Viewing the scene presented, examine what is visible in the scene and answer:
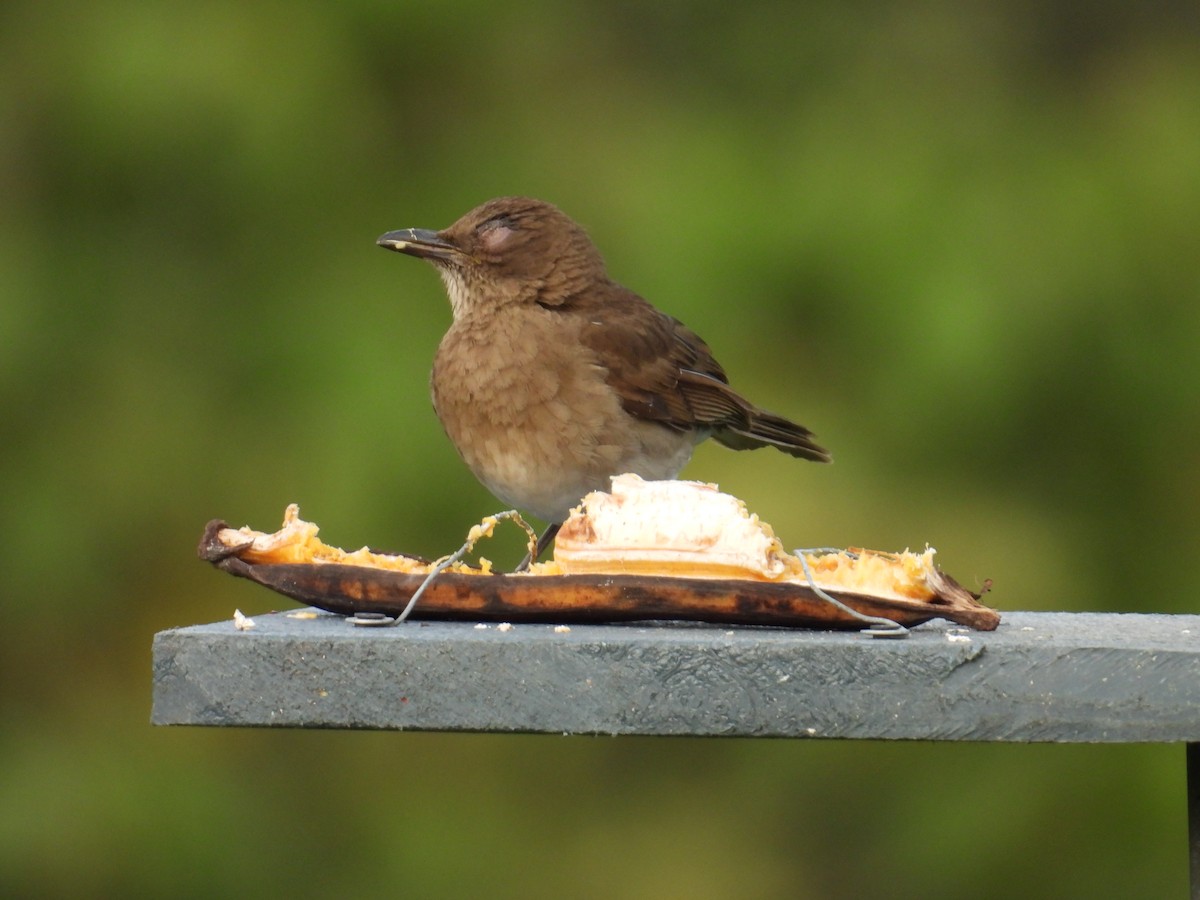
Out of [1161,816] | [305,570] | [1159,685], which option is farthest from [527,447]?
[1161,816]

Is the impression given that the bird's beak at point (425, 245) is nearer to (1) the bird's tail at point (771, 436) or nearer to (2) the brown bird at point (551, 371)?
(2) the brown bird at point (551, 371)

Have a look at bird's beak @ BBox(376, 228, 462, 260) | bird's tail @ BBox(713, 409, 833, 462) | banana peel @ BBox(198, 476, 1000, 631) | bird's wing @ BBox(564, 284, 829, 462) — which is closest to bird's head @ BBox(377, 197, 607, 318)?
bird's beak @ BBox(376, 228, 462, 260)

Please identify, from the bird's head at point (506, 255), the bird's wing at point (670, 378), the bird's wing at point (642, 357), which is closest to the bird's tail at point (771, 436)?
the bird's wing at point (670, 378)

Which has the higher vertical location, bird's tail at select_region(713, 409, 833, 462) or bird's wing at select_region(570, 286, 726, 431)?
bird's wing at select_region(570, 286, 726, 431)

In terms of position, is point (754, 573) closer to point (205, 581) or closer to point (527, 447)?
point (527, 447)

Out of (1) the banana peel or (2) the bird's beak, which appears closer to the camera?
(1) the banana peel

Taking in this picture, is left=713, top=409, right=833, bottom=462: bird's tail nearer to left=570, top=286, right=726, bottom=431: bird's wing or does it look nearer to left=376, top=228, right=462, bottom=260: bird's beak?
left=570, top=286, right=726, bottom=431: bird's wing

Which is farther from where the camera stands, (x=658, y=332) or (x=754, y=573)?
(x=658, y=332)
